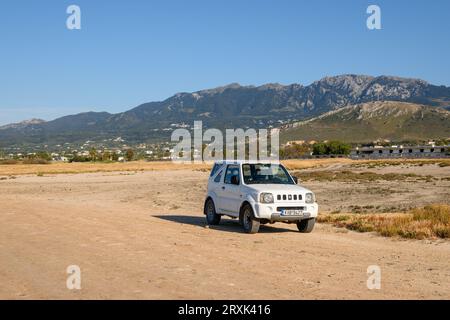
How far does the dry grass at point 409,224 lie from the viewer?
52.1ft

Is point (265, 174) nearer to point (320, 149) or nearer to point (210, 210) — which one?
point (210, 210)

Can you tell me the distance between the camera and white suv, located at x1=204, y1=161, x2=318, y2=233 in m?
15.8

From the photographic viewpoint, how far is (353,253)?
42.4 feet

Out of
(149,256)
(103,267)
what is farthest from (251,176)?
(103,267)

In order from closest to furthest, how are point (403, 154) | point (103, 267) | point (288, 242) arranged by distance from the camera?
1. point (103, 267)
2. point (288, 242)
3. point (403, 154)

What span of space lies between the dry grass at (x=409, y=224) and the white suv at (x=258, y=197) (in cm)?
206

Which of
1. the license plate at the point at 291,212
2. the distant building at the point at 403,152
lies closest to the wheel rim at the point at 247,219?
the license plate at the point at 291,212

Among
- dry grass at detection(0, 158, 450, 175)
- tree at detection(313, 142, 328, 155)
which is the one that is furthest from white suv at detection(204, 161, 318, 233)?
tree at detection(313, 142, 328, 155)

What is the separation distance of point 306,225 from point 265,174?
6.32 feet

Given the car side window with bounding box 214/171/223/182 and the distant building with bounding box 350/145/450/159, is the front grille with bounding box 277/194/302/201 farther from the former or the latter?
the distant building with bounding box 350/145/450/159
